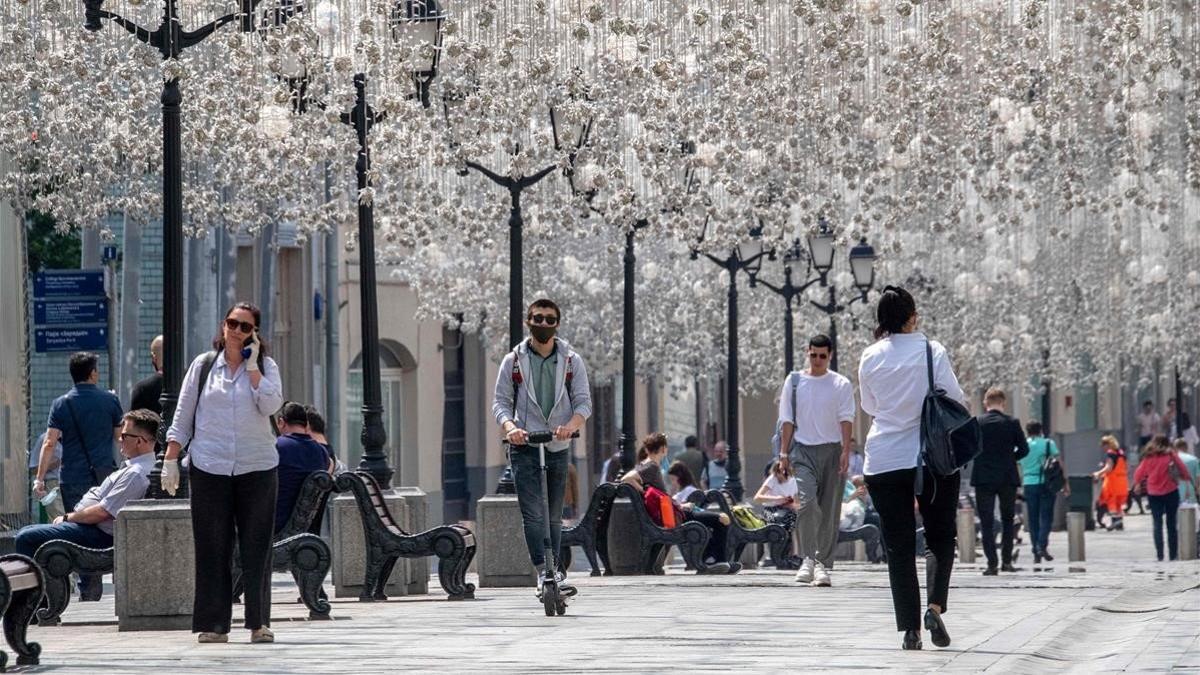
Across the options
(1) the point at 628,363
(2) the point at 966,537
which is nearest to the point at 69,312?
(1) the point at 628,363

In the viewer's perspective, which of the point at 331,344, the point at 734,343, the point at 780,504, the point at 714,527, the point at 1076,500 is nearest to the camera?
the point at 714,527

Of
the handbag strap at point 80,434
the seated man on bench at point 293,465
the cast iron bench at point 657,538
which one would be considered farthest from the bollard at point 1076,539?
the seated man on bench at point 293,465

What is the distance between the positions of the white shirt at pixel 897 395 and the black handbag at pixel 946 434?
0.21 feet

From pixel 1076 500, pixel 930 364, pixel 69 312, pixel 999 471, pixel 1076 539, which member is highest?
pixel 69 312

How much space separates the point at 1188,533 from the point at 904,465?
1829 centimetres

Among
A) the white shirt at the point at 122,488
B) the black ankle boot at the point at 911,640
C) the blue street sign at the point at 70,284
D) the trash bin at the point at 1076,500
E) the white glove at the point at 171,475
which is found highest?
the blue street sign at the point at 70,284

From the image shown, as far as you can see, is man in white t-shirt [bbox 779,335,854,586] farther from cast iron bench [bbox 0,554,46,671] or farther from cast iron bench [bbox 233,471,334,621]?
cast iron bench [bbox 0,554,46,671]

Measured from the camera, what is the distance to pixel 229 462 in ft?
38.0

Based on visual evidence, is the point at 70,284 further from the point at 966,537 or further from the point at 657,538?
the point at 966,537

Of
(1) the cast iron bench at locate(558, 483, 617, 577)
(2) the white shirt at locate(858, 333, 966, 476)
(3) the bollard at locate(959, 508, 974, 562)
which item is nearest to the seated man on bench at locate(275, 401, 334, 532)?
(2) the white shirt at locate(858, 333, 966, 476)

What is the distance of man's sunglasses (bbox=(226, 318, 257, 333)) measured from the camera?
37.9 ft

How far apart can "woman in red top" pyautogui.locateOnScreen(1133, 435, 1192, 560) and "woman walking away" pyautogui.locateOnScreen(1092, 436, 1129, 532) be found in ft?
40.8

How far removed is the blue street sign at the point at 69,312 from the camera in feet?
77.0

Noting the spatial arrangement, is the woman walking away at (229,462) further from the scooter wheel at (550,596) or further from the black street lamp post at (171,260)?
the scooter wheel at (550,596)
